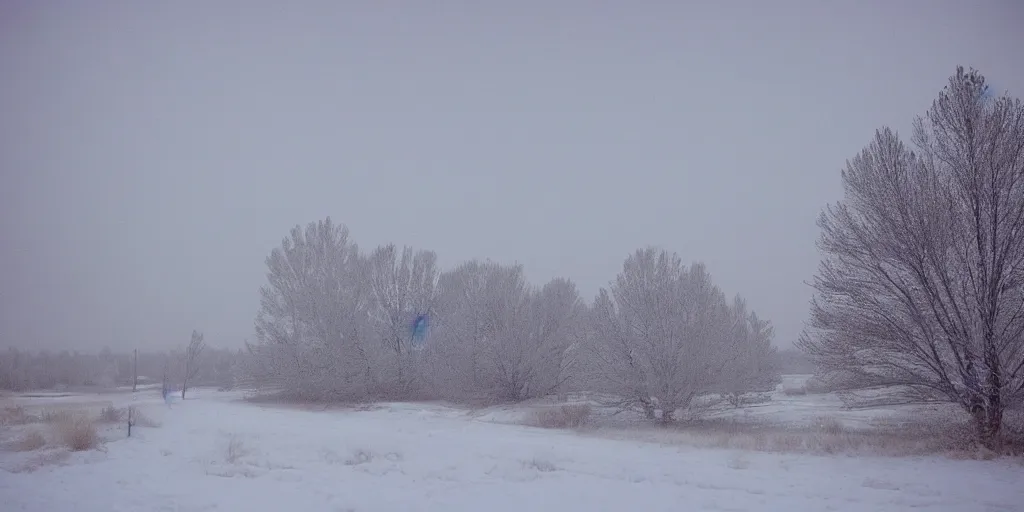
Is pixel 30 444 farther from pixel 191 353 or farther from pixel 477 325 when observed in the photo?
pixel 191 353

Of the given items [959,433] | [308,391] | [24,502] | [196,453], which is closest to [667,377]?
[959,433]

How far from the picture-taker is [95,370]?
51.8m

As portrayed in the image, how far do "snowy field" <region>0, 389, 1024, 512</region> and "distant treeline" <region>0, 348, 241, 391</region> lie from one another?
858 inches

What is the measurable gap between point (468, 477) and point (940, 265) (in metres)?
11.4

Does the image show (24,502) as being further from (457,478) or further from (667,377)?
(667,377)

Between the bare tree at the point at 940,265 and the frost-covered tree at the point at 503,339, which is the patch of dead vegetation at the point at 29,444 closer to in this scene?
the frost-covered tree at the point at 503,339

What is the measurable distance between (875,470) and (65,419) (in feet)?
65.7

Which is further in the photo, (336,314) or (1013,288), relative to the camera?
(336,314)

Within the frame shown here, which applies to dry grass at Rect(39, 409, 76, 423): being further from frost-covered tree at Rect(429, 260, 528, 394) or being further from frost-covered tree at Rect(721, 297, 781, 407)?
frost-covered tree at Rect(721, 297, 781, 407)

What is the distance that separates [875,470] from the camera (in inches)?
373

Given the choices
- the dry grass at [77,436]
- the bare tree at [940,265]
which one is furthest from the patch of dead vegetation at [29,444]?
the bare tree at [940,265]

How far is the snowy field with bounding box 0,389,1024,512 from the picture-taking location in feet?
25.4

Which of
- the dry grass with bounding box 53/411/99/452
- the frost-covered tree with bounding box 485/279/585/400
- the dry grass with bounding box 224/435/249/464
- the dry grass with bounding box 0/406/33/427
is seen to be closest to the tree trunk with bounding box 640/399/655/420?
the frost-covered tree with bounding box 485/279/585/400

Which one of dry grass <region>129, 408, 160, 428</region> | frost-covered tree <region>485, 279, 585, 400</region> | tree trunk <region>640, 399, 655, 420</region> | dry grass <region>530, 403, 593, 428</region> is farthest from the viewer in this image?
frost-covered tree <region>485, 279, 585, 400</region>
